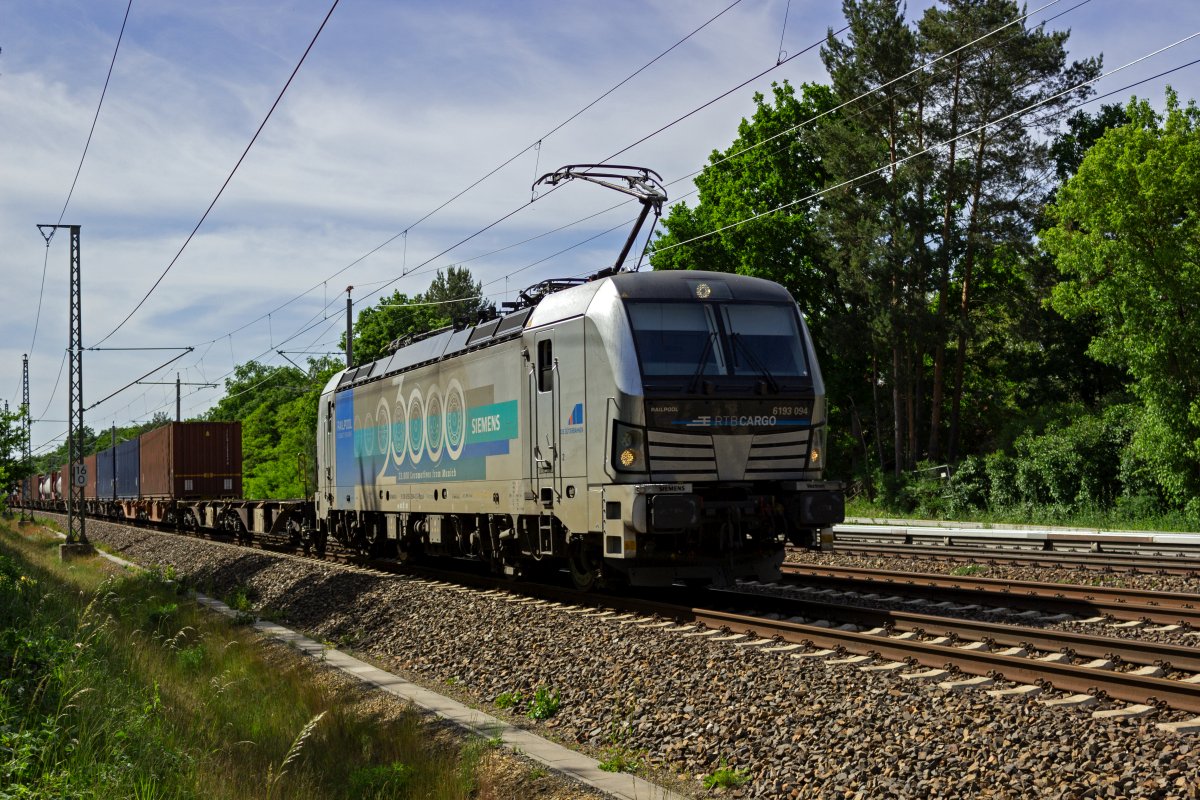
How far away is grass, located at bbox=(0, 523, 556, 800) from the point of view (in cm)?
605

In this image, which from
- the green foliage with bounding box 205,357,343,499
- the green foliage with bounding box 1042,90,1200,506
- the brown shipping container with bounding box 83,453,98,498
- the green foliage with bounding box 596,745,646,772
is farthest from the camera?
the green foliage with bounding box 205,357,343,499

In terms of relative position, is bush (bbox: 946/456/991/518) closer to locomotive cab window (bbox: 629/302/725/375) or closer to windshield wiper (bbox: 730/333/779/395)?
windshield wiper (bbox: 730/333/779/395)

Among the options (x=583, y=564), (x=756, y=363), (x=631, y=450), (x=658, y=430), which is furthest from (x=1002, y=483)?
(x=631, y=450)

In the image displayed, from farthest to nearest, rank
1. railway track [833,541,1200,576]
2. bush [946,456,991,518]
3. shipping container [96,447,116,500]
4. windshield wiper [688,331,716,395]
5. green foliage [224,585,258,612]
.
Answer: shipping container [96,447,116,500] < bush [946,456,991,518] < green foliage [224,585,258,612] < railway track [833,541,1200,576] < windshield wiper [688,331,716,395]

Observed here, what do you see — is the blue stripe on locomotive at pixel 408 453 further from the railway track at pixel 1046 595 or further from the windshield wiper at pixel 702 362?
the railway track at pixel 1046 595

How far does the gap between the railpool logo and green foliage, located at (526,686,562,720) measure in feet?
12.6

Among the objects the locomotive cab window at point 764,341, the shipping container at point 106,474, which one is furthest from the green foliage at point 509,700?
the shipping container at point 106,474

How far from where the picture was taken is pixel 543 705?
9125mm

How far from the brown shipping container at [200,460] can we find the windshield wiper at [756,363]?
28.1 m

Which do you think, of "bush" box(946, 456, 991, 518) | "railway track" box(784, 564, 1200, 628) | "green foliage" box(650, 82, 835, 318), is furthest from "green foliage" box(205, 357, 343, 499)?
"railway track" box(784, 564, 1200, 628)

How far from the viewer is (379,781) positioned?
6.87 m

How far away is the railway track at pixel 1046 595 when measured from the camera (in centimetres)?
1091

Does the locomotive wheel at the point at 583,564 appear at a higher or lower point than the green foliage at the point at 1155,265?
lower

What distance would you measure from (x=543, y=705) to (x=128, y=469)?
42.1 meters
